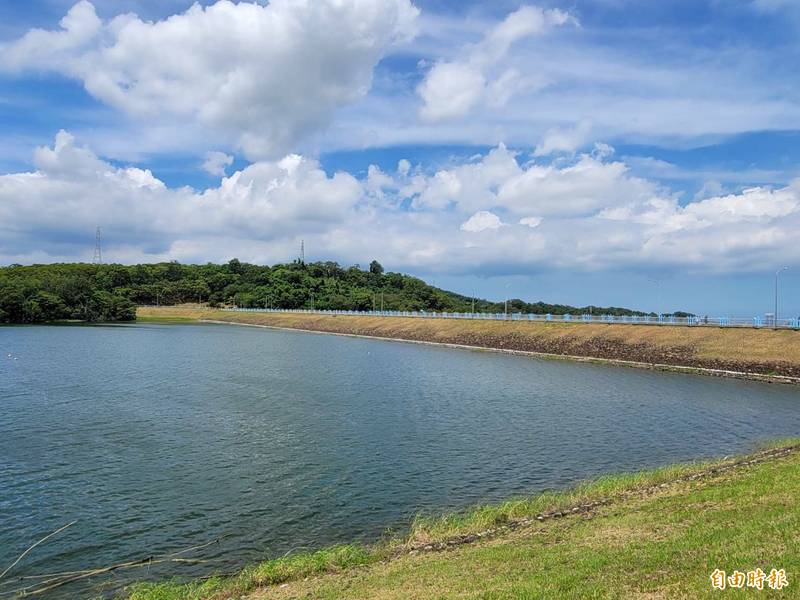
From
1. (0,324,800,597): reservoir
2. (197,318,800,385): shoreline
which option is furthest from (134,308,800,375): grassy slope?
(0,324,800,597): reservoir

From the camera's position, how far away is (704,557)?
1011 cm

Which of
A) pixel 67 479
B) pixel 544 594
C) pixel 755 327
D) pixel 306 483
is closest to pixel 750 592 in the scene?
pixel 544 594

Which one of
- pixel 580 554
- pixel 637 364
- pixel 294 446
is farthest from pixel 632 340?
pixel 580 554

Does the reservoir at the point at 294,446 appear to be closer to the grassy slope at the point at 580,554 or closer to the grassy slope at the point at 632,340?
the grassy slope at the point at 580,554

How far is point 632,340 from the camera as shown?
74688mm

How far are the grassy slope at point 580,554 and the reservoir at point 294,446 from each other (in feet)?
7.16

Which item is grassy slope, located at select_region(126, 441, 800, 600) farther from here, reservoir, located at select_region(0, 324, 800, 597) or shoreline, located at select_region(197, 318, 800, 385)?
shoreline, located at select_region(197, 318, 800, 385)

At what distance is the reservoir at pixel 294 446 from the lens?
662 inches

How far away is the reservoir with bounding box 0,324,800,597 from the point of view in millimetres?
16812

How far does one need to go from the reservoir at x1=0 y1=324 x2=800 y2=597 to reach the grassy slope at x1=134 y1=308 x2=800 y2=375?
340 inches

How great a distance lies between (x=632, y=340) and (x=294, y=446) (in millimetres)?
60248

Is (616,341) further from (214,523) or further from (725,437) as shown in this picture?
(214,523)

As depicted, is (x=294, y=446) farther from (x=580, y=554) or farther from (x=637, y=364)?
(x=637, y=364)

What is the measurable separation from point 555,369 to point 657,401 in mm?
22236
